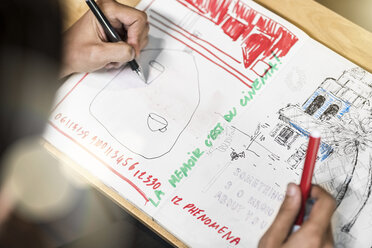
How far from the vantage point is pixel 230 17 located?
71 centimetres

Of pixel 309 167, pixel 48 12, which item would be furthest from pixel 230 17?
pixel 48 12

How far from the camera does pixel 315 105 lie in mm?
651

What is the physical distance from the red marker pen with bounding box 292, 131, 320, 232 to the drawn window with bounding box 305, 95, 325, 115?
5.6 inches

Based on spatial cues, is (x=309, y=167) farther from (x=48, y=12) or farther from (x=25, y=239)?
(x=25, y=239)

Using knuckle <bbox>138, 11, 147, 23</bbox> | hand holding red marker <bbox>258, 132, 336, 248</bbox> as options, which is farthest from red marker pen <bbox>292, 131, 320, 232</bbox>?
knuckle <bbox>138, 11, 147, 23</bbox>

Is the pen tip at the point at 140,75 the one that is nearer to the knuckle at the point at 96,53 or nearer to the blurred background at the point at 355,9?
the knuckle at the point at 96,53

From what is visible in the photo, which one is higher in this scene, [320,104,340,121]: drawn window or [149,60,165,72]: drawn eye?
[320,104,340,121]: drawn window

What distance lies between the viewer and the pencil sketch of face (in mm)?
649

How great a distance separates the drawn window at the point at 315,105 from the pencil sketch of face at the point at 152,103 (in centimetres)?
17

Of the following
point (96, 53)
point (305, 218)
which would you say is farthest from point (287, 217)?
point (96, 53)

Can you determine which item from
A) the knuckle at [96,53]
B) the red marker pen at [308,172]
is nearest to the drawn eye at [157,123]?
the knuckle at [96,53]

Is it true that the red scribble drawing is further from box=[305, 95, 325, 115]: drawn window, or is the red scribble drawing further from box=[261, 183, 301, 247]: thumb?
box=[261, 183, 301, 247]: thumb

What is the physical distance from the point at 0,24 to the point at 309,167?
0.38 meters

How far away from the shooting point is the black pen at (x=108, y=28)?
0.65 meters
